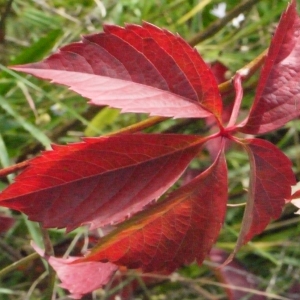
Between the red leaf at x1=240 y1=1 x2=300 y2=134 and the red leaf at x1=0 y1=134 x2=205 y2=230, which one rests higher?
the red leaf at x1=240 y1=1 x2=300 y2=134

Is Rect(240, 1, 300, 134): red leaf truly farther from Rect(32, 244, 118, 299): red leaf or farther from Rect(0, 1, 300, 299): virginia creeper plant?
Rect(32, 244, 118, 299): red leaf

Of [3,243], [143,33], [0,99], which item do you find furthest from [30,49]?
[143,33]

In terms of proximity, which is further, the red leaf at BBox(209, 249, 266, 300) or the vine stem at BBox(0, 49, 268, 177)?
the red leaf at BBox(209, 249, 266, 300)

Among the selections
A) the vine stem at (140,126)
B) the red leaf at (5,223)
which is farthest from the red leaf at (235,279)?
the vine stem at (140,126)

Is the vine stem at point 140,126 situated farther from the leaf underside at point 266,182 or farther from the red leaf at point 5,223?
the red leaf at point 5,223

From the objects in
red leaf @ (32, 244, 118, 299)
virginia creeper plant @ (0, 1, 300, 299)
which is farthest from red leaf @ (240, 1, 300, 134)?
red leaf @ (32, 244, 118, 299)

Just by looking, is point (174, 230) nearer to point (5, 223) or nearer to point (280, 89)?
point (280, 89)

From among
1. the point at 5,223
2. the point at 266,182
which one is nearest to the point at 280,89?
the point at 266,182
